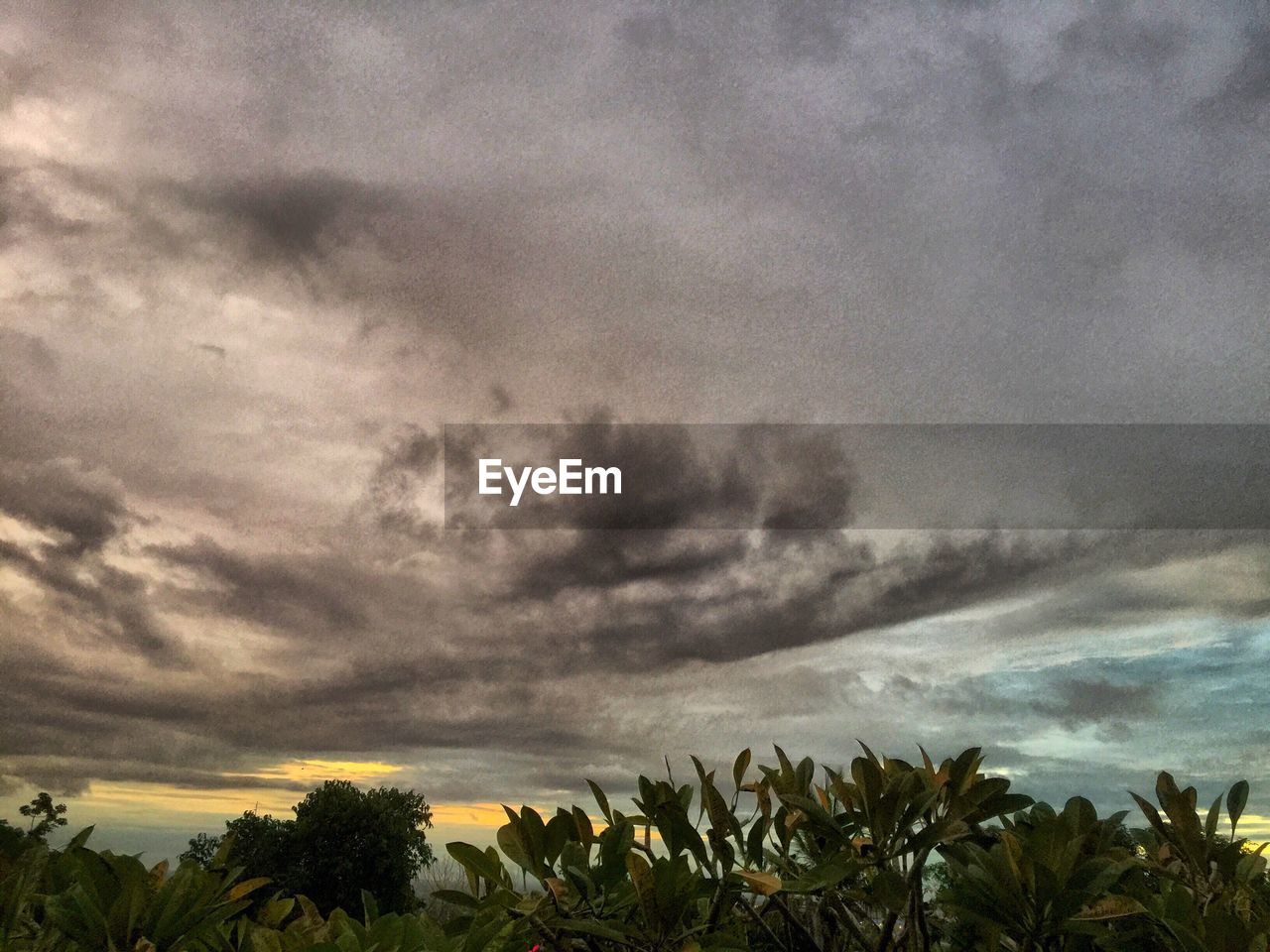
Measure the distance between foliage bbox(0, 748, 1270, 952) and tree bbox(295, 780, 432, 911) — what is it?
2535 centimetres

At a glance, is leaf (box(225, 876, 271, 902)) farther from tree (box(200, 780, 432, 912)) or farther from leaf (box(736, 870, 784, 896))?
tree (box(200, 780, 432, 912))

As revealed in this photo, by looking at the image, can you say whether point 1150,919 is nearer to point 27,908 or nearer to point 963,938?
point 963,938

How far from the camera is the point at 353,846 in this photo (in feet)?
85.1

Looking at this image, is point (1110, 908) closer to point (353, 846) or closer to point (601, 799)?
point (601, 799)

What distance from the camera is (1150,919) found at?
71.9 inches

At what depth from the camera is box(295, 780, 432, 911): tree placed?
25.3 m

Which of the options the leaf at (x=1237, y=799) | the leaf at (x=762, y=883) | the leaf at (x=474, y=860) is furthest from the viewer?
the leaf at (x=1237, y=799)

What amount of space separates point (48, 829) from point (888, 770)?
3.02m

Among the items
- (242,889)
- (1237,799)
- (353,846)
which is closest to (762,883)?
(242,889)

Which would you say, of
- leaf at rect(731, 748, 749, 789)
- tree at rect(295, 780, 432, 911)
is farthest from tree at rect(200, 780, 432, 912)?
leaf at rect(731, 748, 749, 789)

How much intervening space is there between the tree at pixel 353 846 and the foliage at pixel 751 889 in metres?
→ 25.4

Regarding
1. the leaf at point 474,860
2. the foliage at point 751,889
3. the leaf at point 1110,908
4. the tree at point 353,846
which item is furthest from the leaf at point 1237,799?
the tree at point 353,846

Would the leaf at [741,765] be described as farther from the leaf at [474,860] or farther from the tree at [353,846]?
the tree at [353,846]

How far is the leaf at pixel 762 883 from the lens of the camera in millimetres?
1625
